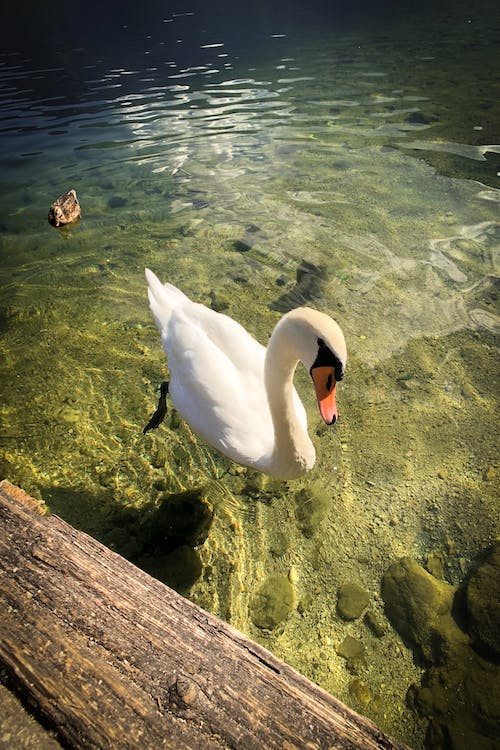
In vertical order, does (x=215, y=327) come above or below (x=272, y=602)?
above

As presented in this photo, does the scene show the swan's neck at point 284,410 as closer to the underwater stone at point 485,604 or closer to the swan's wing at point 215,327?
the swan's wing at point 215,327

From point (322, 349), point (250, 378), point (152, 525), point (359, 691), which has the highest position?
point (322, 349)

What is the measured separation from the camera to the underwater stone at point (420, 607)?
2311 mm

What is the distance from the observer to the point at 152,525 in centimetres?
282

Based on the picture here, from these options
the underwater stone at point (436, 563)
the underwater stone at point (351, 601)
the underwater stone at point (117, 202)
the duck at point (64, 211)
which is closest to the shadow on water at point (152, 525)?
the underwater stone at point (351, 601)

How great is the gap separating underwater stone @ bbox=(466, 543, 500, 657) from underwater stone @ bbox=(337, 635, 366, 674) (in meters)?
0.58

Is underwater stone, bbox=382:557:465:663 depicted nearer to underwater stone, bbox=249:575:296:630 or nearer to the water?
the water

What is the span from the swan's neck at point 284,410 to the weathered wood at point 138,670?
102 cm

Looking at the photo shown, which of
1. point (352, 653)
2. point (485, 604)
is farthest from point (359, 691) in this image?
point (485, 604)

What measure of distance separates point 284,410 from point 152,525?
3.97 ft

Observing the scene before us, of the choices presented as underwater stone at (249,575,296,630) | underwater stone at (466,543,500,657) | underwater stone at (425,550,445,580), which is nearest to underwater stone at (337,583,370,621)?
underwater stone at (249,575,296,630)

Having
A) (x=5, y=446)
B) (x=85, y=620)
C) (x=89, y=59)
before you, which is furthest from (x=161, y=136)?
(x=89, y=59)

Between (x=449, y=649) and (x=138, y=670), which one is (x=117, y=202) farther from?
(x=449, y=649)

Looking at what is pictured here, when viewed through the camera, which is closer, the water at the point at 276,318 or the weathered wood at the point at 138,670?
the weathered wood at the point at 138,670
